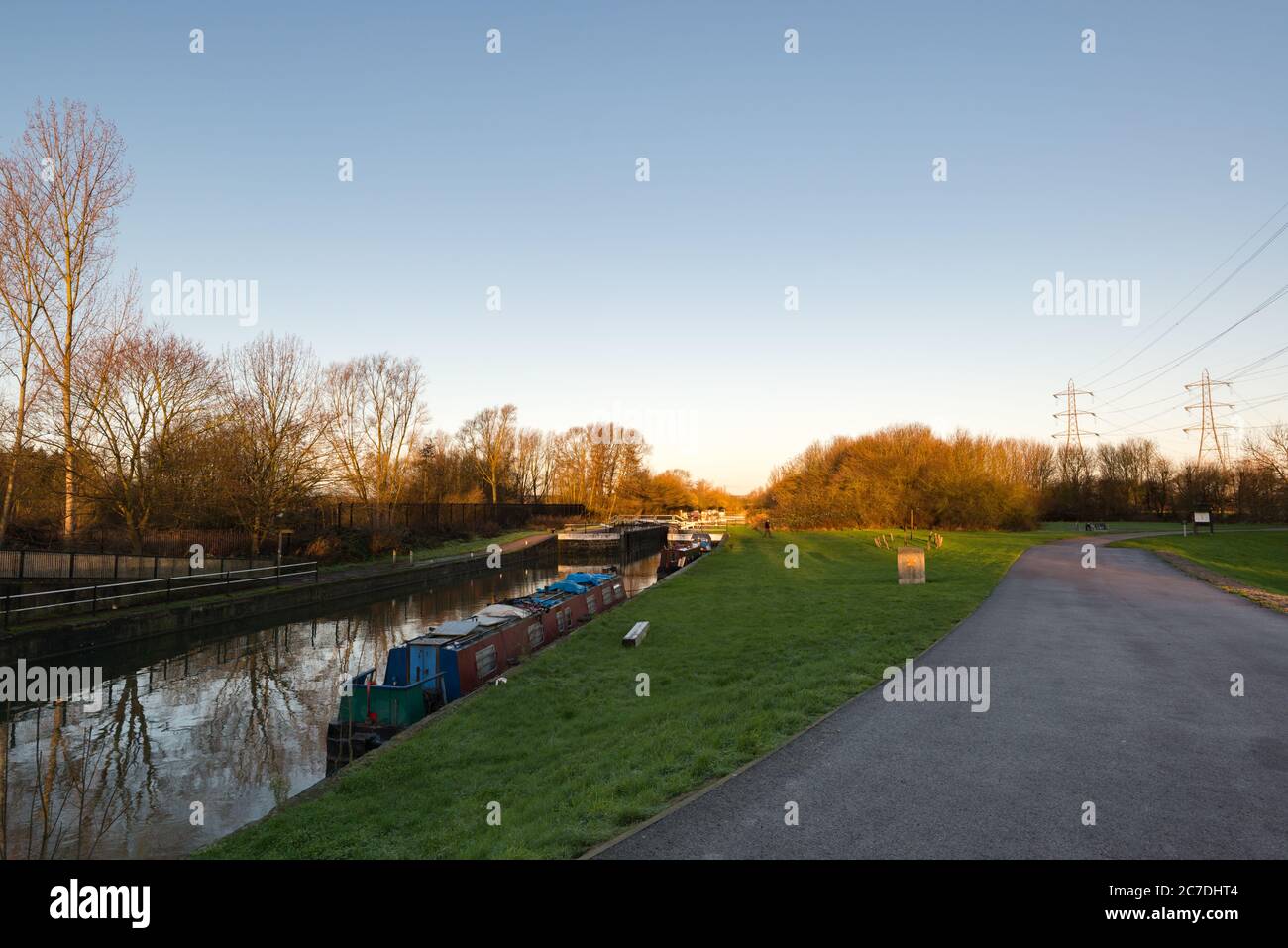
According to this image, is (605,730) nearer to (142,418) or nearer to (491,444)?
(142,418)

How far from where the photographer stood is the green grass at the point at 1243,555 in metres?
20.5

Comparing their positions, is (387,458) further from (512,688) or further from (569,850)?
(569,850)

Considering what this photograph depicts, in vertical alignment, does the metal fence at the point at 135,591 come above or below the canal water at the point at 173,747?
above

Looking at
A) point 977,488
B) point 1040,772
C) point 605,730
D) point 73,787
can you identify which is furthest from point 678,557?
point 1040,772

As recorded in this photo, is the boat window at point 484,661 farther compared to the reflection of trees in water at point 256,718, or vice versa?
the boat window at point 484,661

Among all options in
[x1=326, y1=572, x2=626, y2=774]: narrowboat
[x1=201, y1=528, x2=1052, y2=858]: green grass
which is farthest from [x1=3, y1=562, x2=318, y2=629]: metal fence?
[x1=201, y1=528, x2=1052, y2=858]: green grass

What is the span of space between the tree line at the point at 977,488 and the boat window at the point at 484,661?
41620 millimetres

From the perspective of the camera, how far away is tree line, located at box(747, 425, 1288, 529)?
163 feet

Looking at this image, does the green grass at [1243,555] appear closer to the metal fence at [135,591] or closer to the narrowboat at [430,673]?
the narrowboat at [430,673]

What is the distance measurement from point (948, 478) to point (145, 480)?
4711cm

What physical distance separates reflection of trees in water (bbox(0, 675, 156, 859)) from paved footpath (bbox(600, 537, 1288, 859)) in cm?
787

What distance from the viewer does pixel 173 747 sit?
38.1ft

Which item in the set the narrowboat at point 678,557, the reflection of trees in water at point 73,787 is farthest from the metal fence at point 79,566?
the narrowboat at point 678,557
